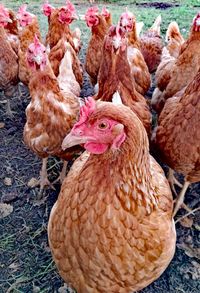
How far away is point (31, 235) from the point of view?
241cm

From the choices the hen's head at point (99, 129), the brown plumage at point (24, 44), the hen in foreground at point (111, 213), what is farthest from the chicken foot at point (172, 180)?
the brown plumage at point (24, 44)

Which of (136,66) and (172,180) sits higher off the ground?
(136,66)

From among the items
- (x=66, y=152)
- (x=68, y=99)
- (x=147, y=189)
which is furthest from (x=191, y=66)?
(x=147, y=189)

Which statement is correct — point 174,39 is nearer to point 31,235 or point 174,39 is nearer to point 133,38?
point 133,38

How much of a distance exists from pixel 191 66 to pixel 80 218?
162 centimetres

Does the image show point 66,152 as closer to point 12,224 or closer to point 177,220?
point 12,224

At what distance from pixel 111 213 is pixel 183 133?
848 mm

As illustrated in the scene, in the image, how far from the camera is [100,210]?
1.41m

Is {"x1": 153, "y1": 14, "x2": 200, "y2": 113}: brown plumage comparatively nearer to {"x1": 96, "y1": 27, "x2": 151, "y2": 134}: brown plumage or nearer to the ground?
{"x1": 96, "y1": 27, "x2": 151, "y2": 134}: brown plumage

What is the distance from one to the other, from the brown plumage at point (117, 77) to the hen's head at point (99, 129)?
93 cm

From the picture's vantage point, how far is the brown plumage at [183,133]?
2016mm

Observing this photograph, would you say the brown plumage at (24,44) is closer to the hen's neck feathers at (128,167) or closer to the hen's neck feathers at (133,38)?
the hen's neck feathers at (133,38)

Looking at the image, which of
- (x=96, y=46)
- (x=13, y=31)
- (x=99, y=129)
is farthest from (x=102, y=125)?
(x=13, y=31)

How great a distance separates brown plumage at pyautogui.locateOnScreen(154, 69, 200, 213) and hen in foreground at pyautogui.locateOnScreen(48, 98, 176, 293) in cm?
52
